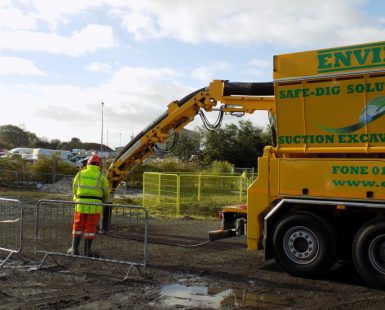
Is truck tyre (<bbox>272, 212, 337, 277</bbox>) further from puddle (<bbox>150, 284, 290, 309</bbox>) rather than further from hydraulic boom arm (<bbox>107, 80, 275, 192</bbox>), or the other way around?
hydraulic boom arm (<bbox>107, 80, 275, 192</bbox>)

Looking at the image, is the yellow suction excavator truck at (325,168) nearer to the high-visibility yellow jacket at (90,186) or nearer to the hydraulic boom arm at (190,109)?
the hydraulic boom arm at (190,109)

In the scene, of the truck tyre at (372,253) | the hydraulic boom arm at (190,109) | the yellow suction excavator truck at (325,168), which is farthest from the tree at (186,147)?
the truck tyre at (372,253)

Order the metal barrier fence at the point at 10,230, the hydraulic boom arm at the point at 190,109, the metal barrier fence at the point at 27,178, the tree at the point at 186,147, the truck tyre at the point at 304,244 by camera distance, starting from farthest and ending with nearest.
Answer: the tree at the point at 186,147
the metal barrier fence at the point at 27,178
the hydraulic boom arm at the point at 190,109
the metal barrier fence at the point at 10,230
the truck tyre at the point at 304,244

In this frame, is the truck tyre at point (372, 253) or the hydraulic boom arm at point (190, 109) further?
the hydraulic boom arm at point (190, 109)

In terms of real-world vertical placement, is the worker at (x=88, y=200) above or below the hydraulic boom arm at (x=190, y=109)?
below

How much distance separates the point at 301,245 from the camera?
7.73 metres

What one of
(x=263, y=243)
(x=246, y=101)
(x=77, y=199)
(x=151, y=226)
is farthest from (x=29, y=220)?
(x=263, y=243)

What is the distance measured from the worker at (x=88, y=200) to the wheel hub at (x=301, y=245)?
3.40 m

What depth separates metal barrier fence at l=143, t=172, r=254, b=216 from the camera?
17797mm

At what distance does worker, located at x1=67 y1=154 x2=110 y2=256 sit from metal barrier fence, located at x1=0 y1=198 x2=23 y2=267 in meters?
0.98

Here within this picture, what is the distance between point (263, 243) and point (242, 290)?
1300 mm

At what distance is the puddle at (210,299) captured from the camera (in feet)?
20.2

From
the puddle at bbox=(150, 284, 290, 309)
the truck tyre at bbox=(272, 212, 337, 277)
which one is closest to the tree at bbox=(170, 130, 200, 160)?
the truck tyre at bbox=(272, 212, 337, 277)

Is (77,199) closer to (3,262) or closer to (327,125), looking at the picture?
(3,262)
